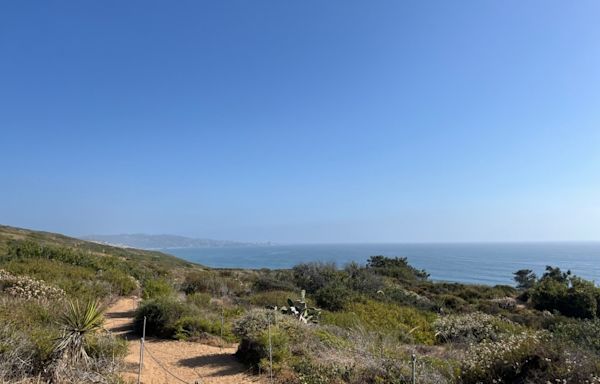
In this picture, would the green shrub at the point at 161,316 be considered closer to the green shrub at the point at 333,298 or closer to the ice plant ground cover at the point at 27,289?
the ice plant ground cover at the point at 27,289

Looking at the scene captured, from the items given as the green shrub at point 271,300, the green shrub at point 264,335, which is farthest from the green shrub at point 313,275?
the green shrub at point 264,335

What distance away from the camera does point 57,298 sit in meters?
11.1

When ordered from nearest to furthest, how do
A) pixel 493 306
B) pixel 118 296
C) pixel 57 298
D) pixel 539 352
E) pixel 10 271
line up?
1. pixel 539 352
2. pixel 57 298
3. pixel 10 271
4. pixel 118 296
5. pixel 493 306

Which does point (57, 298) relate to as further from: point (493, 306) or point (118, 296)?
point (493, 306)

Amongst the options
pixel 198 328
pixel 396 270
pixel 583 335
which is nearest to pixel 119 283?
pixel 198 328

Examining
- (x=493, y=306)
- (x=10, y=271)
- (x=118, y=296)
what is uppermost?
(x=10, y=271)

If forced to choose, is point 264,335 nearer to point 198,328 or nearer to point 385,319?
point 198,328

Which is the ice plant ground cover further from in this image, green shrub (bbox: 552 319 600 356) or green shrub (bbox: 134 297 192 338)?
green shrub (bbox: 552 319 600 356)

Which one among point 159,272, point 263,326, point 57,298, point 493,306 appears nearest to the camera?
point 263,326

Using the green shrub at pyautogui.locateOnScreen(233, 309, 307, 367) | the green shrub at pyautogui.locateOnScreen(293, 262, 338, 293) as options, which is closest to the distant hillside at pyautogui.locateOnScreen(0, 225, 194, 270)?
the green shrub at pyautogui.locateOnScreen(293, 262, 338, 293)

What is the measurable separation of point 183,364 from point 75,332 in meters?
2.84

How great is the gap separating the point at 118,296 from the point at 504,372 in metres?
15.8

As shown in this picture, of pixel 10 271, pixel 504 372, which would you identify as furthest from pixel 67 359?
pixel 10 271

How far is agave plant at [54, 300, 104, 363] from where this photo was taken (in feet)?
20.9
